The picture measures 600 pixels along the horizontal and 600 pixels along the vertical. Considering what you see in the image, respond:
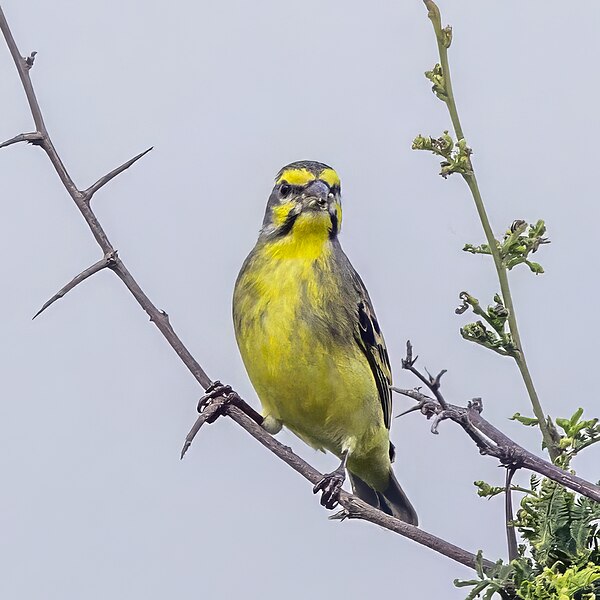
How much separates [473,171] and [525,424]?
59 centimetres

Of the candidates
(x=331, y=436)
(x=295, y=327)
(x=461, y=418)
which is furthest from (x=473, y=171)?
(x=331, y=436)

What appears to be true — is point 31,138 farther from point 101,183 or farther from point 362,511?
point 362,511

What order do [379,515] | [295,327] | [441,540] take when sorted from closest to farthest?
[441,540] → [379,515] → [295,327]

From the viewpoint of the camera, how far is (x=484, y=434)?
7.02 ft

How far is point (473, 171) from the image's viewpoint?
7.70 feet

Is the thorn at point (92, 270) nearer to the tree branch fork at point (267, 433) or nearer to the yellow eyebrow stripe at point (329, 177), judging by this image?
the tree branch fork at point (267, 433)

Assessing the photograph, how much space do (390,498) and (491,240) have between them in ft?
12.0

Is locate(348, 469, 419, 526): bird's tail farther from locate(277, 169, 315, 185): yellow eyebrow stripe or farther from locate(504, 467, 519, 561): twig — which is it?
locate(504, 467, 519, 561): twig

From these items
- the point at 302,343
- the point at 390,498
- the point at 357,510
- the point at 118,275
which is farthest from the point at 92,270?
the point at 390,498

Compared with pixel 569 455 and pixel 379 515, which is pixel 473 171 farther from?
pixel 379 515

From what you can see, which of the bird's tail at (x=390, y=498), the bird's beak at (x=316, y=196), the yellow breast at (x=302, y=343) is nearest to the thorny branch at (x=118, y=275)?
the yellow breast at (x=302, y=343)

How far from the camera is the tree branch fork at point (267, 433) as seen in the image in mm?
2066

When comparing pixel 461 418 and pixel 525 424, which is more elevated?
pixel 525 424

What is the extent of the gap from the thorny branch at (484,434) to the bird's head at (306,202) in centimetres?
248
